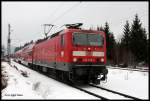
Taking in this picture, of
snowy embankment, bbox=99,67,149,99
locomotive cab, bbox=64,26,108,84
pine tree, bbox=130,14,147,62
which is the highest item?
pine tree, bbox=130,14,147,62

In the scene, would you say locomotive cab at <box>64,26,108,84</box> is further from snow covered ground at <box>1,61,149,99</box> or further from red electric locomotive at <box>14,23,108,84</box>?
snow covered ground at <box>1,61,149,99</box>

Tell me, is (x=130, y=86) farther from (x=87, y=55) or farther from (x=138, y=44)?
(x=138, y=44)

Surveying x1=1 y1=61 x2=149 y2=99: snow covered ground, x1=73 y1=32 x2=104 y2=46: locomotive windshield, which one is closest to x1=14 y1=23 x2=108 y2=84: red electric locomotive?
x1=73 y1=32 x2=104 y2=46: locomotive windshield

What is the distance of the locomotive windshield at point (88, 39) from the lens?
1731 cm

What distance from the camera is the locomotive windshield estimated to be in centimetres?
1731

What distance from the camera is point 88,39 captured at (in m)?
17.6

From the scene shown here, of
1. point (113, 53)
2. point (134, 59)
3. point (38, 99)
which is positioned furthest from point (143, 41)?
point (38, 99)

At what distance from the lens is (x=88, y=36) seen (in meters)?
17.6

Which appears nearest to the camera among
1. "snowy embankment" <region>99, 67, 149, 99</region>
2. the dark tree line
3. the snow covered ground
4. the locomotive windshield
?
the snow covered ground

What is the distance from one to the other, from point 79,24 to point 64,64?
2.73m

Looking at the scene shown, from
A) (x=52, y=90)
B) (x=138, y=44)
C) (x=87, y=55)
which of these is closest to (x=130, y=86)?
(x=87, y=55)

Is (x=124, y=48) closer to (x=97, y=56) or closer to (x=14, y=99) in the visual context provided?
(x=97, y=56)

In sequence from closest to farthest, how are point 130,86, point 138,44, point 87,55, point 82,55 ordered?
point 82,55, point 87,55, point 130,86, point 138,44

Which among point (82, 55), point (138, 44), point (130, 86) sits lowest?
point (130, 86)
